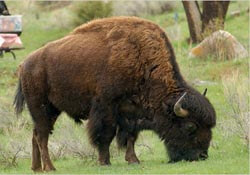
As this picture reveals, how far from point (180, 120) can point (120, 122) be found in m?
1.09

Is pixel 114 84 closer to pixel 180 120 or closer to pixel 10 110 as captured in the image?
pixel 180 120

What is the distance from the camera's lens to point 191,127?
12445mm

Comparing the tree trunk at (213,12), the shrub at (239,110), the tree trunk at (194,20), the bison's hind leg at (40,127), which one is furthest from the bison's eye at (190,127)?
the tree trunk at (194,20)

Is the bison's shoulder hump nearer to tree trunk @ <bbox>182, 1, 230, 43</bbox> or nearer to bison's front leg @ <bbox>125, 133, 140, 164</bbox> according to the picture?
bison's front leg @ <bbox>125, 133, 140, 164</bbox>

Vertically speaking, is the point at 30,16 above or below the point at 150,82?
below

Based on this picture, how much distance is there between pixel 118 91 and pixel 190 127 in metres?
1.31

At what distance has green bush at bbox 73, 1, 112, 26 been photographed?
3631 cm

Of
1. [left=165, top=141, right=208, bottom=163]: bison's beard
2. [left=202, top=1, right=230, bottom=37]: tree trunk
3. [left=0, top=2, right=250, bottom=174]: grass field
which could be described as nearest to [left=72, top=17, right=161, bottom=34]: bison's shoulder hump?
[left=165, top=141, right=208, bottom=163]: bison's beard

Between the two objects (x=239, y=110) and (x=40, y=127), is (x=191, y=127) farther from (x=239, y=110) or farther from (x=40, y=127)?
(x=239, y=110)

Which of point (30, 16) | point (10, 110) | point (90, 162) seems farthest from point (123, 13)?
point (90, 162)

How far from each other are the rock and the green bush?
10950mm

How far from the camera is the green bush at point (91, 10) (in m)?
36.3

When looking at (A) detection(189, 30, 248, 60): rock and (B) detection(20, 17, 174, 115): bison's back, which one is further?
(A) detection(189, 30, 248, 60): rock

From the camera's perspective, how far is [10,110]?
19.8 m
